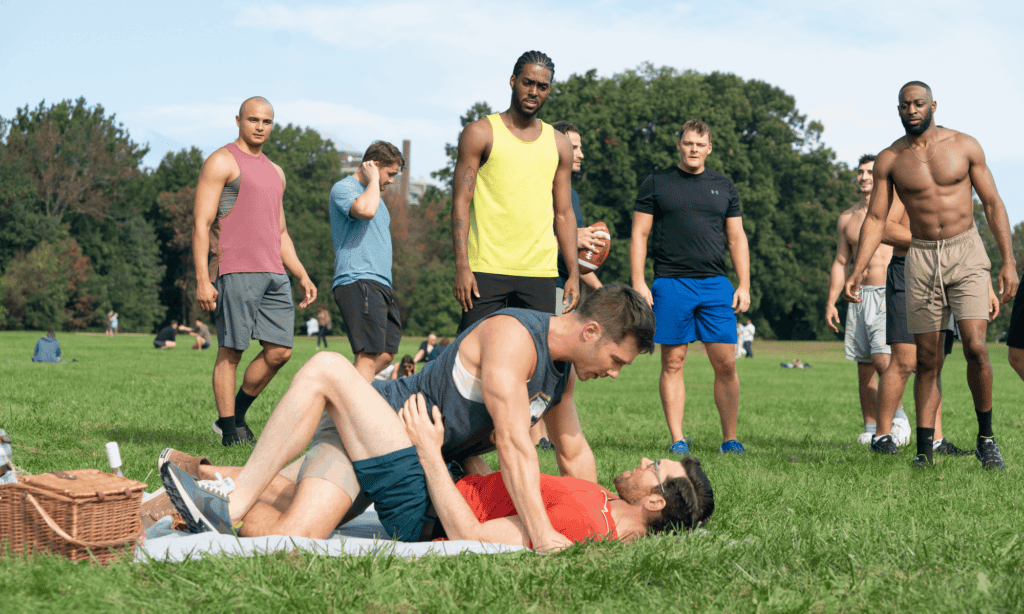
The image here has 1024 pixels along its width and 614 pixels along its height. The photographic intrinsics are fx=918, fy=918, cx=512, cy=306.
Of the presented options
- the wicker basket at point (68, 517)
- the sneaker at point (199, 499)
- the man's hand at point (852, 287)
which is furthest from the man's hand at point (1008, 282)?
the wicker basket at point (68, 517)

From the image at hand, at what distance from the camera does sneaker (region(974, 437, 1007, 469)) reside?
6367 millimetres

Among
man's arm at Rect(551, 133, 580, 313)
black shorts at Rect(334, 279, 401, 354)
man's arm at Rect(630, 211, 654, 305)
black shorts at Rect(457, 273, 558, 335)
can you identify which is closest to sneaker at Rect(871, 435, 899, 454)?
man's arm at Rect(630, 211, 654, 305)

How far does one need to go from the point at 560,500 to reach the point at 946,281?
13.4ft

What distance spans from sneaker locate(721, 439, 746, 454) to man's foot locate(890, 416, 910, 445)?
5.28 ft

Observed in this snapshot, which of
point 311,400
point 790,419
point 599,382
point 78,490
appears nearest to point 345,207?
point 311,400

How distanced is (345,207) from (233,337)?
1367 mm

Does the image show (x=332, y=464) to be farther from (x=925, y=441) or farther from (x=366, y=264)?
(x=925, y=441)

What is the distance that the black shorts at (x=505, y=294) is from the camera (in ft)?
19.4

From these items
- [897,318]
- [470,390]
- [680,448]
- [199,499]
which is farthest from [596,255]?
[199,499]

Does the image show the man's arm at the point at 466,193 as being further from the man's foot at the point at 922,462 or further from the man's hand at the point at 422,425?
the man's foot at the point at 922,462

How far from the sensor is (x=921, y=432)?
6641 mm

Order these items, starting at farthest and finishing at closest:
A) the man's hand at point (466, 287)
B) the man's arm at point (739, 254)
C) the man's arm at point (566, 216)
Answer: the man's arm at point (739, 254)
the man's arm at point (566, 216)
the man's hand at point (466, 287)

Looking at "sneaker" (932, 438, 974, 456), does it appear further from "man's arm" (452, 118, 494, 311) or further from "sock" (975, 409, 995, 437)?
"man's arm" (452, 118, 494, 311)

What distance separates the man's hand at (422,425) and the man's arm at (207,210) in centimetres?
326
